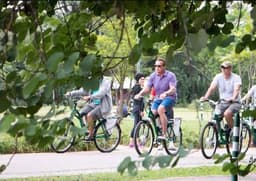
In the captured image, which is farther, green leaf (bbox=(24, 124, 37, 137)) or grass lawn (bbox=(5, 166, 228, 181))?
grass lawn (bbox=(5, 166, 228, 181))

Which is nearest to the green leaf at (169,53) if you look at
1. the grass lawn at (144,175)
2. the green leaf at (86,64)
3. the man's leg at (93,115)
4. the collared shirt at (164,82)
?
the green leaf at (86,64)

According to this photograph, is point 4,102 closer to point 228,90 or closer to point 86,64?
point 86,64

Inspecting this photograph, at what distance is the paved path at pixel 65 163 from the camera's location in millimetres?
8617

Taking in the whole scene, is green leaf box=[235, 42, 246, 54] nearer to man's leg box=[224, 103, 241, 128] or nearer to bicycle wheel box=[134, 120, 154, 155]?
man's leg box=[224, 103, 241, 128]

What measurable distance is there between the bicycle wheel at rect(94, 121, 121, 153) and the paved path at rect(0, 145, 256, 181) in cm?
14

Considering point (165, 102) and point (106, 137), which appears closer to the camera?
point (165, 102)

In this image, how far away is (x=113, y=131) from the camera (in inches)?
454

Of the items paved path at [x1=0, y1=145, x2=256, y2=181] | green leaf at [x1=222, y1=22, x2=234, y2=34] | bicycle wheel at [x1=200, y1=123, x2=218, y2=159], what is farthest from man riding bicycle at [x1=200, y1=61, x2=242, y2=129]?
green leaf at [x1=222, y1=22, x2=234, y2=34]

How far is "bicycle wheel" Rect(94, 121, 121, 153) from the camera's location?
11.2 meters

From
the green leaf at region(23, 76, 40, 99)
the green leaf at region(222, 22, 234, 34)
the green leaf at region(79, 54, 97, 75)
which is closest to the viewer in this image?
the green leaf at region(23, 76, 40, 99)

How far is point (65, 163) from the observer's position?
9.66 metres

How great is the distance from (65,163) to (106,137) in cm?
171

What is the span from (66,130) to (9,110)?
0.65ft

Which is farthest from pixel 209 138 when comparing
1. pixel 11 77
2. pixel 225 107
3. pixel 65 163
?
pixel 11 77
